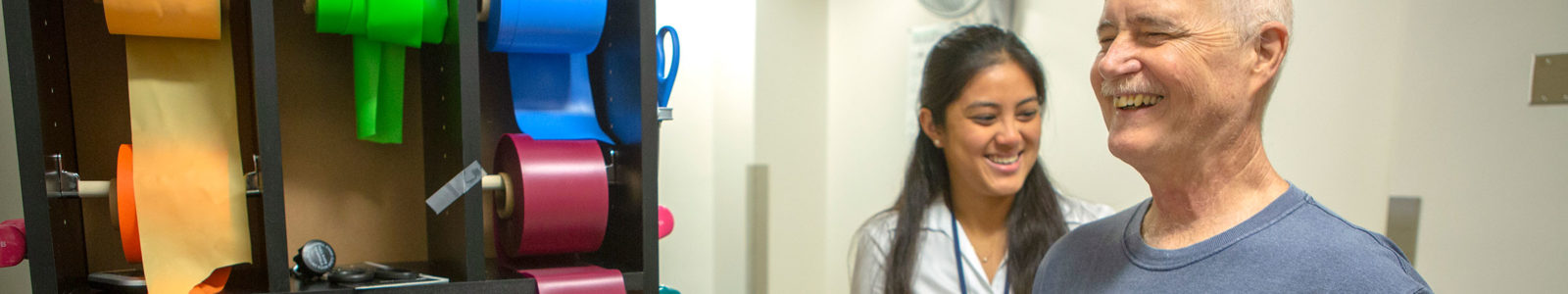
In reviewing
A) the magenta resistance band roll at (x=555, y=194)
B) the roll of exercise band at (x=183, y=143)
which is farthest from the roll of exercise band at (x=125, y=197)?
the magenta resistance band roll at (x=555, y=194)

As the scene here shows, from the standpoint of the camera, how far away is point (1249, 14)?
78cm

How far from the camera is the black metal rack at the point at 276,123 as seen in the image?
1012mm

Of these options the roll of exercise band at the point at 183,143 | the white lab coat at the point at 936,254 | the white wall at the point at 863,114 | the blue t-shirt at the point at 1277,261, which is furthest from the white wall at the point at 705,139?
the blue t-shirt at the point at 1277,261

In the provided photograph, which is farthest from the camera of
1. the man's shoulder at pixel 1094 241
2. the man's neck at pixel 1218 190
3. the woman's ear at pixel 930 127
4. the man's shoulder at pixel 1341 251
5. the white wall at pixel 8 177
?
the woman's ear at pixel 930 127

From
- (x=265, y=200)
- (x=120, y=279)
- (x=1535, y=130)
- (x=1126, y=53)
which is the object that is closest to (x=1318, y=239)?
(x=1126, y=53)

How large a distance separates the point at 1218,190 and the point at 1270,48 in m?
0.14

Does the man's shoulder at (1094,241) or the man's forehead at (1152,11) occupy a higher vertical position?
the man's forehead at (1152,11)

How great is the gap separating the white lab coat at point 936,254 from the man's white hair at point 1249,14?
95 centimetres

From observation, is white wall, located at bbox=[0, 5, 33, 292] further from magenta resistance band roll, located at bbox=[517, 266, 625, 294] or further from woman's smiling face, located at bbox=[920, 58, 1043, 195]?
woman's smiling face, located at bbox=[920, 58, 1043, 195]

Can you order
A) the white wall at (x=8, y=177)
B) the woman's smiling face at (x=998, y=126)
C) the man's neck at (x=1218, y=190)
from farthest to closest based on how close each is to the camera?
the woman's smiling face at (x=998, y=126)
the white wall at (x=8, y=177)
the man's neck at (x=1218, y=190)

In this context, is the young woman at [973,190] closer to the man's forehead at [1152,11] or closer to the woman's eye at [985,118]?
the woman's eye at [985,118]

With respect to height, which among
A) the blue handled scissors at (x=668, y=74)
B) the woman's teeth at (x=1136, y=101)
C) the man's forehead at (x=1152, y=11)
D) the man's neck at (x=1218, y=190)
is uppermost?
the man's forehead at (x=1152, y=11)

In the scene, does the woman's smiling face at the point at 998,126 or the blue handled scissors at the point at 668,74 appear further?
the woman's smiling face at the point at 998,126

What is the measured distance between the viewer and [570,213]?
1.22 metres
